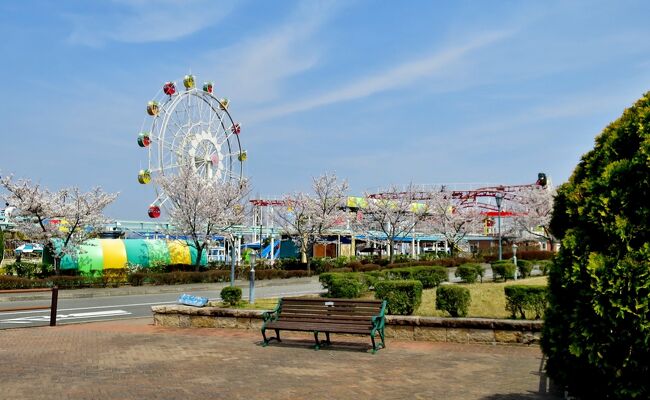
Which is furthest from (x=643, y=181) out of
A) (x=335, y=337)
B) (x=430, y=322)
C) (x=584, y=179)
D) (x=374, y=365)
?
(x=335, y=337)

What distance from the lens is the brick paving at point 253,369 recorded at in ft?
23.2

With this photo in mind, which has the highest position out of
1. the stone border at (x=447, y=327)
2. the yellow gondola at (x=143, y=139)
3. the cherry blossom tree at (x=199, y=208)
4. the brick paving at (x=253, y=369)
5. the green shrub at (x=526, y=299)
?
the yellow gondola at (x=143, y=139)

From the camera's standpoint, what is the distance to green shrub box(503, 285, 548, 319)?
423 inches

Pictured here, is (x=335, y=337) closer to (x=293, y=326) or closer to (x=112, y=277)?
(x=293, y=326)

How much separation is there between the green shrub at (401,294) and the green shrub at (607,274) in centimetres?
742

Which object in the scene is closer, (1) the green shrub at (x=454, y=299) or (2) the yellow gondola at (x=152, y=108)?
(1) the green shrub at (x=454, y=299)

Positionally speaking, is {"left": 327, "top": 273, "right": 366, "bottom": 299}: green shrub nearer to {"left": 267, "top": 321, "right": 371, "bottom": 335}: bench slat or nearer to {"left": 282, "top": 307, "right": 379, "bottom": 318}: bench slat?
{"left": 282, "top": 307, "right": 379, "bottom": 318}: bench slat

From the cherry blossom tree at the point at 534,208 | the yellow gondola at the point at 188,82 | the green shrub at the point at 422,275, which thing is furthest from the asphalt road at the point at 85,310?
the cherry blossom tree at the point at 534,208

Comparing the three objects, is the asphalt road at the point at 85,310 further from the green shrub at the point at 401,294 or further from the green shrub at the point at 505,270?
the green shrub at the point at 505,270

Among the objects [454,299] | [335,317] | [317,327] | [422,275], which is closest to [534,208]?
[422,275]

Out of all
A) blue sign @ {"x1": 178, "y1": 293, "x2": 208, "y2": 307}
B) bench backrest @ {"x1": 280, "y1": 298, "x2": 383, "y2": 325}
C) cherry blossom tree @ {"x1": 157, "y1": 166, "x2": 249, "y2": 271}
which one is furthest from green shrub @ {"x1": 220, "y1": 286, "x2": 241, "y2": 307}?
cherry blossom tree @ {"x1": 157, "y1": 166, "x2": 249, "y2": 271}

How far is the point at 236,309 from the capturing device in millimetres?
12719

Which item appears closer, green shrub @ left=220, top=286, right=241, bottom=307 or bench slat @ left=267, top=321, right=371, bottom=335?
bench slat @ left=267, top=321, right=371, bottom=335

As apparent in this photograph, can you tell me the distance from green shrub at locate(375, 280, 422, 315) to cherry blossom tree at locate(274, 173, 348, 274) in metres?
25.8
